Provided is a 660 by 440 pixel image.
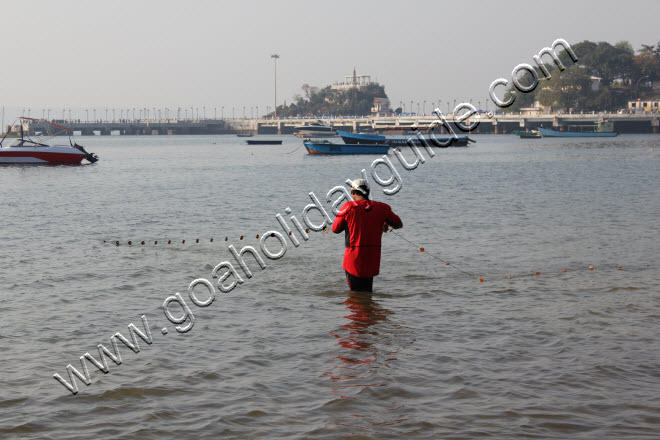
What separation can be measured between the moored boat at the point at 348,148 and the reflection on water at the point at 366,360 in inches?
3244

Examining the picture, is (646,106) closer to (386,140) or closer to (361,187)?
(386,140)

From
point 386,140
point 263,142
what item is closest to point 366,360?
point 386,140

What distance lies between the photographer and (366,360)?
927cm

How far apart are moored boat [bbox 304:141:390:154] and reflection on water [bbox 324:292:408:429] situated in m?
82.4

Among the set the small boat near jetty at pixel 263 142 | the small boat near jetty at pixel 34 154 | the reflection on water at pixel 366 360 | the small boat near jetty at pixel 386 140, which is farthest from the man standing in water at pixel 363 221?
the small boat near jetty at pixel 263 142

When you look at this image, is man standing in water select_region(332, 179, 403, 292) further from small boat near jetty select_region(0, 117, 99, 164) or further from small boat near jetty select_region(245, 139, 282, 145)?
small boat near jetty select_region(245, 139, 282, 145)

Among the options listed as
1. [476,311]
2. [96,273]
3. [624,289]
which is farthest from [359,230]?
[96,273]

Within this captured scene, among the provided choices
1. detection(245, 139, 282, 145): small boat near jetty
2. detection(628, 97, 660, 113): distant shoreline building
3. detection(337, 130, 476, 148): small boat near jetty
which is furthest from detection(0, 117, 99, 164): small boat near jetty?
detection(628, 97, 660, 113): distant shoreline building

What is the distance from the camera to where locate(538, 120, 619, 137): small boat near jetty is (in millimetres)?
162375

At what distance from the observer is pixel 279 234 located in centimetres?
2297

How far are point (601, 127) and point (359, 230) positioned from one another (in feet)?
564

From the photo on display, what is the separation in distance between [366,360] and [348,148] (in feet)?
282

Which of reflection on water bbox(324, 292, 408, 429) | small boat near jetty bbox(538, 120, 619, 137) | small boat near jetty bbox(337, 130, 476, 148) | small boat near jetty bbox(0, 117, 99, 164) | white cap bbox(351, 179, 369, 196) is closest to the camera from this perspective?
reflection on water bbox(324, 292, 408, 429)

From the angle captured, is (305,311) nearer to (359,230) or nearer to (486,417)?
(359,230)
